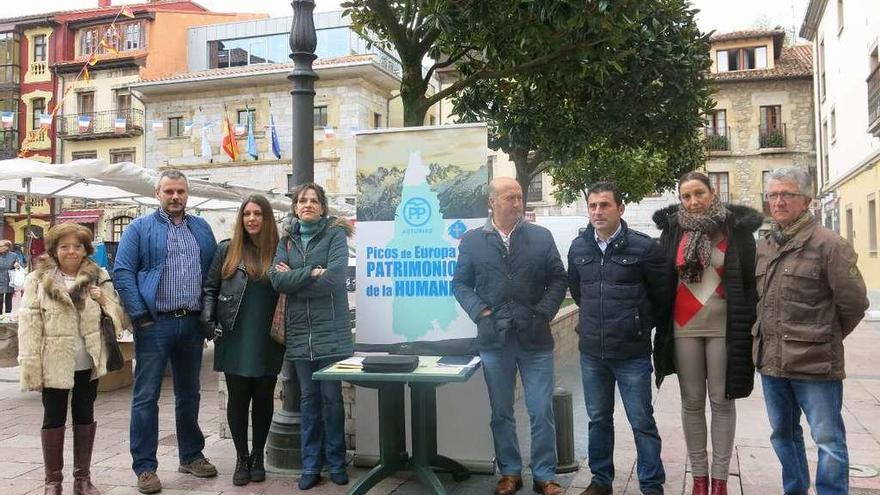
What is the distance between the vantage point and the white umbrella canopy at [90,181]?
27.3ft

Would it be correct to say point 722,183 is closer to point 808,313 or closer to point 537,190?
point 537,190

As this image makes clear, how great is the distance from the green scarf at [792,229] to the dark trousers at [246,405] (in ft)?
10.2

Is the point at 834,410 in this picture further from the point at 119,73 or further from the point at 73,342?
the point at 119,73

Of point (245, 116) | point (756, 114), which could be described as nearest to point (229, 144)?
point (245, 116)

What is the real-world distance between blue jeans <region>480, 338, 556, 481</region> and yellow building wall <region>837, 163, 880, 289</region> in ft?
54.3

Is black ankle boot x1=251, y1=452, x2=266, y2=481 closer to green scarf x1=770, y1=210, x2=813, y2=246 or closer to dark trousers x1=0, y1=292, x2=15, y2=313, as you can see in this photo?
green scarf x1=770, y1=210, x2=813, y2=246

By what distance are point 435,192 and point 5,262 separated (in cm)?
1298

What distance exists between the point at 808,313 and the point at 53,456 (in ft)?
13.9

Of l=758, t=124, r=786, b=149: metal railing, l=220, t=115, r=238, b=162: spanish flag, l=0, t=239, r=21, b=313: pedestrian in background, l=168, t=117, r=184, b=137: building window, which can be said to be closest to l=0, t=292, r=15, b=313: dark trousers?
l=0, t=239, r=21, b=313: pedestrian in background

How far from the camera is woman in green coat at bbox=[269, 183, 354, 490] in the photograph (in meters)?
4.50

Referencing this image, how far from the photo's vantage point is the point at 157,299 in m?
4.54

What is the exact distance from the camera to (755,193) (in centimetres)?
3359

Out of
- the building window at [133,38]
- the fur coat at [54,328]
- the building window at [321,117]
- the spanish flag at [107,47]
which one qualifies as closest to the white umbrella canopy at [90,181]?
the fur coat at [54,328]

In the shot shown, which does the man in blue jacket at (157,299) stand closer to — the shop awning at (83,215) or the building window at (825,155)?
the building window at (825,155)
